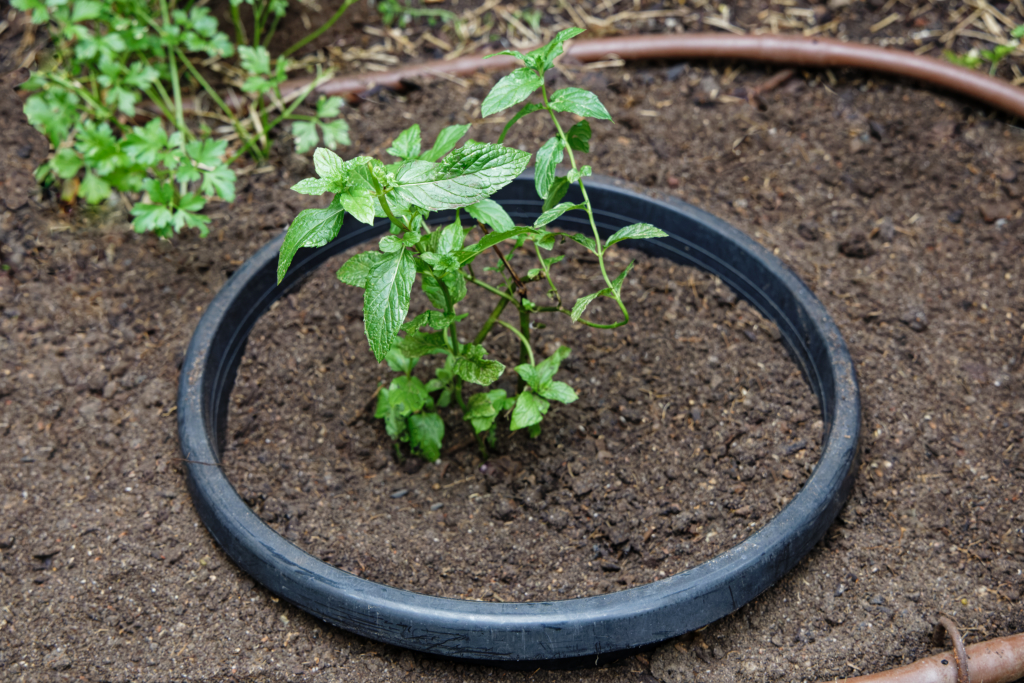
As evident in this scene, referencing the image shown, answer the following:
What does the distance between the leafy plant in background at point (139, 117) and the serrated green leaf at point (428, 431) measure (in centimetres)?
81

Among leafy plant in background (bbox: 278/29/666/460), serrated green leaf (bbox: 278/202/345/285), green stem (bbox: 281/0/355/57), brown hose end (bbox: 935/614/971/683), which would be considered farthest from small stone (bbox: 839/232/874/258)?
green stem (bbox: 281/0/355/57)

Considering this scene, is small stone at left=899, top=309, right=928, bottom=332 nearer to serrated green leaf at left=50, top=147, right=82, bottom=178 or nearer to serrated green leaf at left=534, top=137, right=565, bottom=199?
serrated green leaf at left=534, top=137, right=565, bottom=199

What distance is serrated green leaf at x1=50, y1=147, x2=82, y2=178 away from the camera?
6.91 ft

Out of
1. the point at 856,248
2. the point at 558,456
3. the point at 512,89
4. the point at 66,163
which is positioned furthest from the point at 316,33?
the point at 856,248

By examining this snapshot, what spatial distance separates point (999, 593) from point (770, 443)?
1.79ft

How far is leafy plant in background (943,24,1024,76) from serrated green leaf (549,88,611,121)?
6.23 ft

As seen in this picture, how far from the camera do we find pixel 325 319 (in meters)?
2.06

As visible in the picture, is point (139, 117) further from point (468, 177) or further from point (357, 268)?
point (468, 177)

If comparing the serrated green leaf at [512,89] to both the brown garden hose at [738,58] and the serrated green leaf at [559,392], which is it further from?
the brown garden hose at [738,58]

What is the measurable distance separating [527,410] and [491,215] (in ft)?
1.42

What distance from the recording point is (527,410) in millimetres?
1592

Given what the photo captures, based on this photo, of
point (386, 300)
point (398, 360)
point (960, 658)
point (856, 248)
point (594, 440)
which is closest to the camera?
point (386, 300)

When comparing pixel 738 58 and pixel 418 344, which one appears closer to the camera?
pixel 418 344

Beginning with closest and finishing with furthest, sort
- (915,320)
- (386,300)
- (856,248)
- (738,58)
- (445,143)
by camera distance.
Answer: (386,300)
(445,143)
(915,320)
(856,248)
(738,58)
